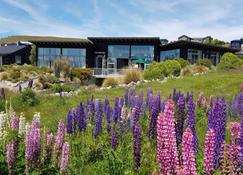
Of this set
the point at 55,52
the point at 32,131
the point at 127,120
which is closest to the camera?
the point at 32,131

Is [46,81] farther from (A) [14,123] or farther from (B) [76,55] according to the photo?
(A) [14,123]

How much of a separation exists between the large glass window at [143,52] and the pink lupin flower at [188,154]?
44.9 metres

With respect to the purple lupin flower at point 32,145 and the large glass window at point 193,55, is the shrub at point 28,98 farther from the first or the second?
the large glass window at point 193,55

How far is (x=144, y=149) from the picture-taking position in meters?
5.95

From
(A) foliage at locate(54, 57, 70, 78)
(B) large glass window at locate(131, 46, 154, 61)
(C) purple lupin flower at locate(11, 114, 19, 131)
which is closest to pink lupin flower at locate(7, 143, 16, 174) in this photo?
(C) purple lupin flower at locate(11, 114, 19, 131)

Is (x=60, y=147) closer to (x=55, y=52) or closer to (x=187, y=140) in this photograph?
(x=187, y=140)

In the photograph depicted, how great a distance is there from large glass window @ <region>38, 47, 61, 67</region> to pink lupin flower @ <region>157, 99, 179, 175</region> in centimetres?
4942

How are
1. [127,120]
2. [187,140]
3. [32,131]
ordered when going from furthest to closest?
1. [127,120]
2. [32,131]
3. [187,140]

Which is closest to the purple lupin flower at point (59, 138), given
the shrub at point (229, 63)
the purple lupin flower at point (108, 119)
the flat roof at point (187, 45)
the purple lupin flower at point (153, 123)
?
the purple lupin flower at point (153, 123)

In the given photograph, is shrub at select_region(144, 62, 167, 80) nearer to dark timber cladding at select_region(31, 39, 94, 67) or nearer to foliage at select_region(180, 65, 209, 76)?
foliage at select_region(180, 65, 209, 76)

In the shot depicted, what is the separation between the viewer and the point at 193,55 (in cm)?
4559

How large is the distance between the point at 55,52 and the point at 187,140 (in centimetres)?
5015

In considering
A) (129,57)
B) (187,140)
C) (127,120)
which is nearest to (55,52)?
(129,57)

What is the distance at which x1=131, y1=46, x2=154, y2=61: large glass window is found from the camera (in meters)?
47.0
